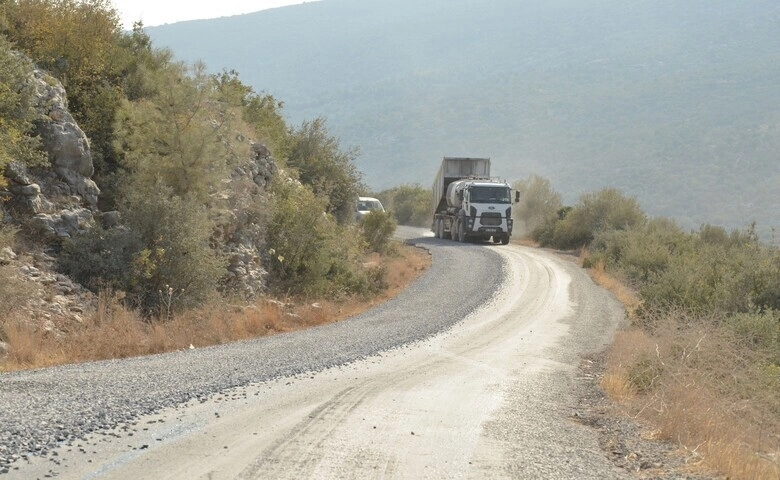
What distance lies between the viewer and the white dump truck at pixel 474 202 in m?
44.5

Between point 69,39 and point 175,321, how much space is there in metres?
8.05

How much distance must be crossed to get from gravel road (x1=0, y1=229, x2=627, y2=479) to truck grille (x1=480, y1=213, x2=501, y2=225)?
85.9ft

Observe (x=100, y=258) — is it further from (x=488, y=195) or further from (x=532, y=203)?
(x=532, y=203)

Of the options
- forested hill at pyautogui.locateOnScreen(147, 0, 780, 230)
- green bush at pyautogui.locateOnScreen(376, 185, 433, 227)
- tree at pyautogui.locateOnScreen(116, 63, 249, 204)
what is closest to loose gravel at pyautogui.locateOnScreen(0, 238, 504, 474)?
tree at pyautogui.locateOnScreen(116, 63, 249, 204)

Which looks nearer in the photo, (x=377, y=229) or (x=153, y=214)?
(x=153, y=214)

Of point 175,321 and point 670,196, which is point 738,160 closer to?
point 670,196

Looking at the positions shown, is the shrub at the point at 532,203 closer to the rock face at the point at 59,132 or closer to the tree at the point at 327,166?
the tree at the point at 327,166

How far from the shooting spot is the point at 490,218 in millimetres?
44750

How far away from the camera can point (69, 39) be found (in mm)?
20375

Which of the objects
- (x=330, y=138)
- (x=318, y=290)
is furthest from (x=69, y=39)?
(x=330, y=138)

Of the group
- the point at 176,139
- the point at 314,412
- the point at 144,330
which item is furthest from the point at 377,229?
the point at 314,412

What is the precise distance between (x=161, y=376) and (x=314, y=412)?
2720mm

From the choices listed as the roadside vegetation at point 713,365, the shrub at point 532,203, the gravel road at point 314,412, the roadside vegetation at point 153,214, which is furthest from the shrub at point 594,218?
the gravel road at point 314,412

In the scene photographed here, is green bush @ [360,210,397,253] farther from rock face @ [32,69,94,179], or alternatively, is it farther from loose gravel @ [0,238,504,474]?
rock face @ [32,69,94,179]
